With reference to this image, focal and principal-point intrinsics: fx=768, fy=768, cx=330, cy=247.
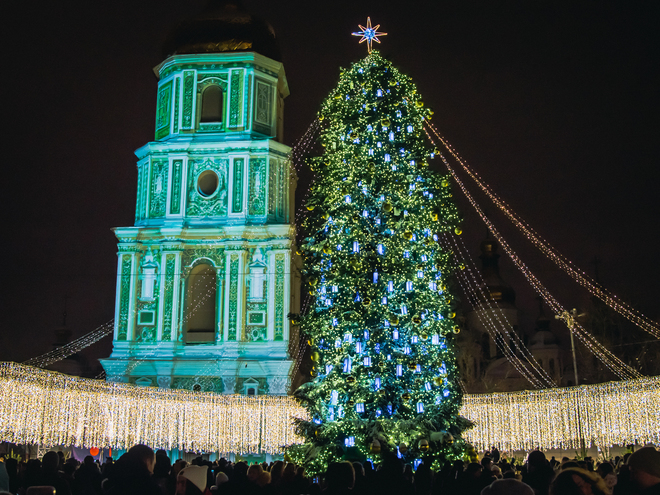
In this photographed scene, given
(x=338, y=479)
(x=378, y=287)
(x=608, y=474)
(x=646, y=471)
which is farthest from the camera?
(x=378, y=287)

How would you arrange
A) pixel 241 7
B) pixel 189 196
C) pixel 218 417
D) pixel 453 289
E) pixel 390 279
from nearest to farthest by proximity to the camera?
pixel 390 279 → pixel 453 289 → pixel 218 417 → pixel 189 196 → pixel 241 7

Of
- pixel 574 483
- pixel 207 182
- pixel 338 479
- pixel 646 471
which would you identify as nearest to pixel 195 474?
pixel 338 479

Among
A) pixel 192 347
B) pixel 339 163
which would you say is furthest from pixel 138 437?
pixel 339 163

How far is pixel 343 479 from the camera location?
6539 millimetres

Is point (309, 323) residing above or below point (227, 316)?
below

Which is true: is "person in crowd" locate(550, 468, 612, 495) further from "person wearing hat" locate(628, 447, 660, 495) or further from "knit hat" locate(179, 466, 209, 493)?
"knit hat" locate(179, 466, 209, 493)

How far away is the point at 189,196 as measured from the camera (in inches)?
1347

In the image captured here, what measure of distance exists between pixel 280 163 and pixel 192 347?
912 cm

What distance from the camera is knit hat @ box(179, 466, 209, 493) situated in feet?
20.6

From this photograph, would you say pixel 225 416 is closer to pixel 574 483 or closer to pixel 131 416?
pixel 131 416

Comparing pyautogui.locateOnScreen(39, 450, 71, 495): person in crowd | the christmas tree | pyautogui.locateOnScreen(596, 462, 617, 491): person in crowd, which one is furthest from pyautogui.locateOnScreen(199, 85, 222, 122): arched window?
pyautogui.locateOnScreen(596, 462, 617, 491): person in crowd

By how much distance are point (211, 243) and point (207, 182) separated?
3.02 m

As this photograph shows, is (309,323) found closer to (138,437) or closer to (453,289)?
(453,289)

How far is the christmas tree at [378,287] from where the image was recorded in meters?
14.7
